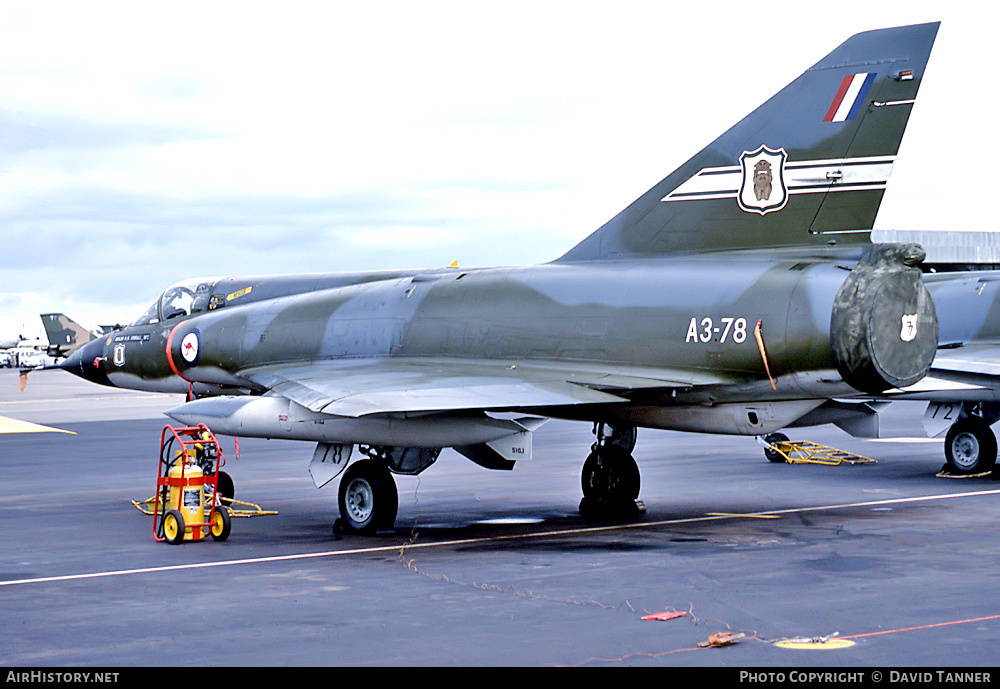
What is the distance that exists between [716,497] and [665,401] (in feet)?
13.1

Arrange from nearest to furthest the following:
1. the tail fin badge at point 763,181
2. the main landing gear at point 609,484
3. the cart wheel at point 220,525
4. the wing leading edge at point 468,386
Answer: the wing leading edge at point 468,386
the cart wheel at point 220,525
the tail fin badge at point 763,181
the main landing gear at point 609,484

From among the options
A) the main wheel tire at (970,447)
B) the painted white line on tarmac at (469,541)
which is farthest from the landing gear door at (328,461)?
the main wheel tire at (970,447)

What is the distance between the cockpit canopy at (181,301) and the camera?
19.2 meters

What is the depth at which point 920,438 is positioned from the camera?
27703 mm

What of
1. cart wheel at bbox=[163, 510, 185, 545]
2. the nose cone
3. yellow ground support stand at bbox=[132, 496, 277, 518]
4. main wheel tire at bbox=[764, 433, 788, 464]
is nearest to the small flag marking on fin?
cart wheel at bbox=[163, 510, 185, 545]

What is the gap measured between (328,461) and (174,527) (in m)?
1.97

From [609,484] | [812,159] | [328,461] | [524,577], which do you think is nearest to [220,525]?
[328,461]

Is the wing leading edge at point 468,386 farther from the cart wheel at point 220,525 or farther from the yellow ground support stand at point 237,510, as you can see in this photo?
the yellow ground support stand at point 237,510

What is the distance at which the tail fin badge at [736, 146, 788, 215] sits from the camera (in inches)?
538

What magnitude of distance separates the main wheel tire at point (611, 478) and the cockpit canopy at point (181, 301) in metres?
7.27

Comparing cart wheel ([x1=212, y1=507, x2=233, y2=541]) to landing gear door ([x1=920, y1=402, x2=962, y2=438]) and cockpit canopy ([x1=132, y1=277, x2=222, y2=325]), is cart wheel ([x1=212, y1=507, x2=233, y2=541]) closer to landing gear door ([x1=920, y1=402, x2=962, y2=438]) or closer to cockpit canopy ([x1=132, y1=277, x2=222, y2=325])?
cockpit canopy ([x1=132, y1=277, x2=222, y2=325])

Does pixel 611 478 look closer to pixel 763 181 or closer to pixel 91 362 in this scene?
pixel 763 181

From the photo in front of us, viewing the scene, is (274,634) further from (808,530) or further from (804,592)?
(808,530)
